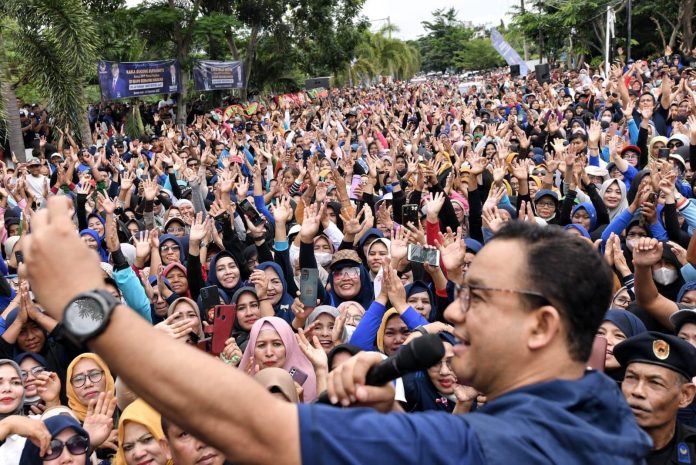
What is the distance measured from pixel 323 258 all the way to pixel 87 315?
4714 millimetres

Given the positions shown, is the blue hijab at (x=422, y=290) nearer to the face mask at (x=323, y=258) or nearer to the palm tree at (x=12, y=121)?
the face mask at (x=323, y=258)

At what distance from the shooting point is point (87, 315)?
3.39 ft

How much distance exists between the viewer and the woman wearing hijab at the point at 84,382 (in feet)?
→ 12.1

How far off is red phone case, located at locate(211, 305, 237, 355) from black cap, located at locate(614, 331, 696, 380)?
6.94ft

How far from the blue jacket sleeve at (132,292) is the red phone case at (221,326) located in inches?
42.6

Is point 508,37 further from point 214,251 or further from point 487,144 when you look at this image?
point 214,251

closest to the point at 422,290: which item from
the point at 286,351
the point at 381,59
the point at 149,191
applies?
the point at 286,351

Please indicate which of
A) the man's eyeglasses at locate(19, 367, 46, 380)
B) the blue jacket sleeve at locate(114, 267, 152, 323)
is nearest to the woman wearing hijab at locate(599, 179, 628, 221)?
the blue jacket sleeve at locate(114, 267, 152, 323)

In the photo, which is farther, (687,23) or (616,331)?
(687,23)

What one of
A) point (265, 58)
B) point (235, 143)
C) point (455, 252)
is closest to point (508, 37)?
point (265, 58)

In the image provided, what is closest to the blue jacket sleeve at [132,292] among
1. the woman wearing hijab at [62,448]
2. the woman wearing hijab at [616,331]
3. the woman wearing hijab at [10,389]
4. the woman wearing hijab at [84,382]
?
the woman wearing hijab at [84,382]

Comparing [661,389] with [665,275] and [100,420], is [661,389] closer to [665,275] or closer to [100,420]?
[665,275]

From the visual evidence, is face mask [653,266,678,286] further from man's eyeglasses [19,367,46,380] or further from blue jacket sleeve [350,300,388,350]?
man's eyeglasses [19,367,46,380]

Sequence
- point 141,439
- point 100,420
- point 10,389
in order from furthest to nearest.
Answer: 1. point 10,389
2. point 100,420
3. point 141,439
